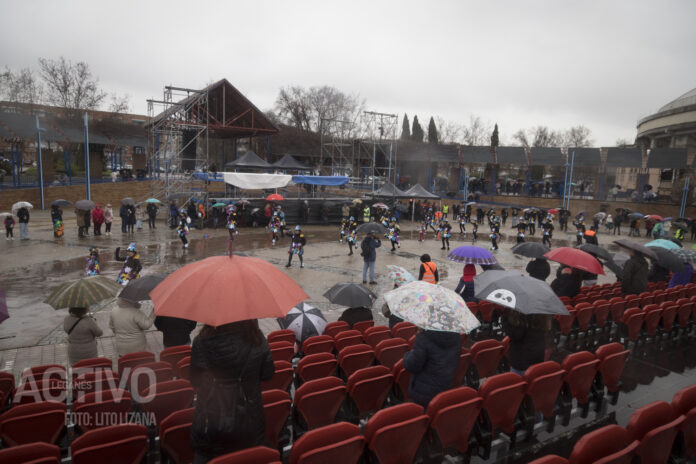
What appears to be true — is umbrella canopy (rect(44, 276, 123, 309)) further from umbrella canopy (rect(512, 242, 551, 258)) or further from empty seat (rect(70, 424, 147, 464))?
umbrella canopy (rect(512, 242, 551, 258))

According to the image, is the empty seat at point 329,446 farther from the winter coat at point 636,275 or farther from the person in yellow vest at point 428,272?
the winter coat at point 636,275

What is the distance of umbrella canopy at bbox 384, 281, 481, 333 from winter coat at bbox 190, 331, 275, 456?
1.49 meters

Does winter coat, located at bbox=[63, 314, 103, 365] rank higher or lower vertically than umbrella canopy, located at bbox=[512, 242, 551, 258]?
lower

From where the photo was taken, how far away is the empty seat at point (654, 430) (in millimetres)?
3094

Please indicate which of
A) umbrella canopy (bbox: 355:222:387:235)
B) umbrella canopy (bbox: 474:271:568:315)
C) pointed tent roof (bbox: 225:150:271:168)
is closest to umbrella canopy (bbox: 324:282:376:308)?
umbrella canopy (bbox: 474:271:568:315)

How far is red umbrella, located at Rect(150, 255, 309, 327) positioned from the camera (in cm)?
274

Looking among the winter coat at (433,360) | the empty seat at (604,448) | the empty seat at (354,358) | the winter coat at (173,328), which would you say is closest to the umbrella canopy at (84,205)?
the winter coat at (173,328)

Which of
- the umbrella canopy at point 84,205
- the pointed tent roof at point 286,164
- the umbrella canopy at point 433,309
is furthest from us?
the pointed tent roof at point 286,164

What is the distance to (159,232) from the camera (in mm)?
20797

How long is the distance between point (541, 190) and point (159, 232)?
3316 cm

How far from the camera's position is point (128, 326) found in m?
5.42

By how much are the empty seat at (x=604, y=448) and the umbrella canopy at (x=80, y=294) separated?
5.20m

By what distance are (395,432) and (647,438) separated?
1856 mm

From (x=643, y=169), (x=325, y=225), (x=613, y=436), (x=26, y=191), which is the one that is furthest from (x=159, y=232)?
(x=643, y=169)
